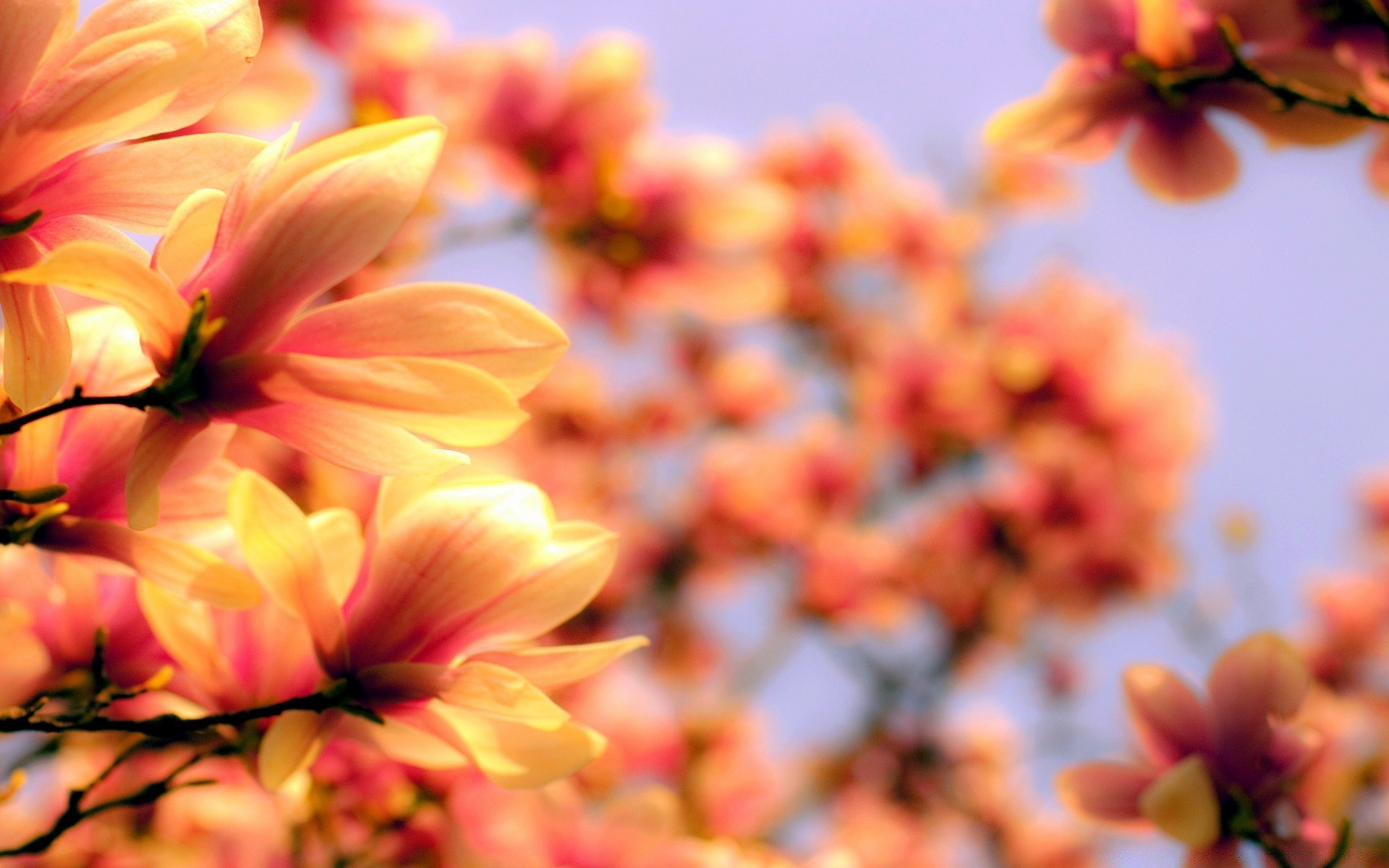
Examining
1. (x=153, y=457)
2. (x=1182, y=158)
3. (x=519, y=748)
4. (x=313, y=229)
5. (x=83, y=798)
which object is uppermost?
(x=1182, y=158)

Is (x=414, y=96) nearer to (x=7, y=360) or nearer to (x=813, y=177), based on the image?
(x=7, y=360)

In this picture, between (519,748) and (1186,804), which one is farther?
(1186,804)

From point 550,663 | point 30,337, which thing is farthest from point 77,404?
point 550,663

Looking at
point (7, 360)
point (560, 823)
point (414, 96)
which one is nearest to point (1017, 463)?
point (414, 96)

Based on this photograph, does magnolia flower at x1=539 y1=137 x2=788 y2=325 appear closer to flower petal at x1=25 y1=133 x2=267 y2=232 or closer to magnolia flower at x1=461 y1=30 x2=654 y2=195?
magnolia flower at x1=461 y1=30 x2=654 y2=195

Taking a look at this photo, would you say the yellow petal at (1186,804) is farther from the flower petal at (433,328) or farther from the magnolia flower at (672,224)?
the magnolia flower at (672,224)

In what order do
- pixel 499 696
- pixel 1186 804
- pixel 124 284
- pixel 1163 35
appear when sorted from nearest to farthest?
1. pixel 124 284
2. pixel 499 696
3. pixel 1186 804
4. pixel 1163 35

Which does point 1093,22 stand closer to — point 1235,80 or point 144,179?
point 1235,80

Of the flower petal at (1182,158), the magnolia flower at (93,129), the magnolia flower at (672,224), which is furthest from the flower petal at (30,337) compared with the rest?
the magnolia flower at (672,224)
